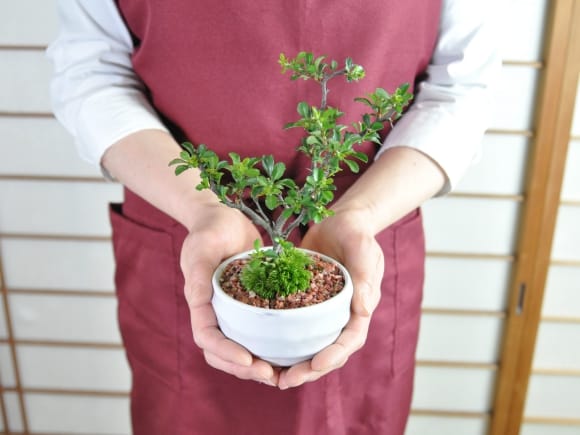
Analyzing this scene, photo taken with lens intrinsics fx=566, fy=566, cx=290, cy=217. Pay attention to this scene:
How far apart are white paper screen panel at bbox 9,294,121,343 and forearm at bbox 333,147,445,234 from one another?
864 millimetres

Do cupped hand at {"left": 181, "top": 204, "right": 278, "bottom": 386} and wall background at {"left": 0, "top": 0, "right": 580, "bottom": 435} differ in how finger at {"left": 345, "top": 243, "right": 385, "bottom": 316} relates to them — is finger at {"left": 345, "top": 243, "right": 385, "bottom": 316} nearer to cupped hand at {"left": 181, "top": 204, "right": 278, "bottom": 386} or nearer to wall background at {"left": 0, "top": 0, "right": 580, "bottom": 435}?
cupped hand at {"left": 181, "top": 204, "right": 278, "bottom": 386}

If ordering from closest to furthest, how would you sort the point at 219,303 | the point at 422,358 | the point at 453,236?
1. the point at 219,303
2. the point at 453,236
3. the point at 422,358

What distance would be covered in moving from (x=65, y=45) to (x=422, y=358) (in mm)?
1087

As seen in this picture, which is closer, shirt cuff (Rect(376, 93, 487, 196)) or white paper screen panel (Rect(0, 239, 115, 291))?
shirt cuff (Rect(376, 93, 487, 196))

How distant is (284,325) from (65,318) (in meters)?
1.04

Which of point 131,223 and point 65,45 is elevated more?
point 65,45

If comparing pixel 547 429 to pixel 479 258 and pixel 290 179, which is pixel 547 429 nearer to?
pixel 479 258

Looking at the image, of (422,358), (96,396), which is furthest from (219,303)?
(96,396)

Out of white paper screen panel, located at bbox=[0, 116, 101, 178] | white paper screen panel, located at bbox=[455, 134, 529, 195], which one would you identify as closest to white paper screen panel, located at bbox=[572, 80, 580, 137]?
white paper screen panel, located at bbox=[455, 134, 529, 195]

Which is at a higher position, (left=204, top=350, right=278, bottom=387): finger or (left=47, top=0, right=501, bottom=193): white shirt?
(left=47, top=0, right=501, bottom=193): white shirt

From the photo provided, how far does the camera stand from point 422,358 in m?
1.44

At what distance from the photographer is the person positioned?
0.75 meters

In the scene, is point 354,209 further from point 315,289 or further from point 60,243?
point 60,243

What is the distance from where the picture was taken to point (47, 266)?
4.54 feet
